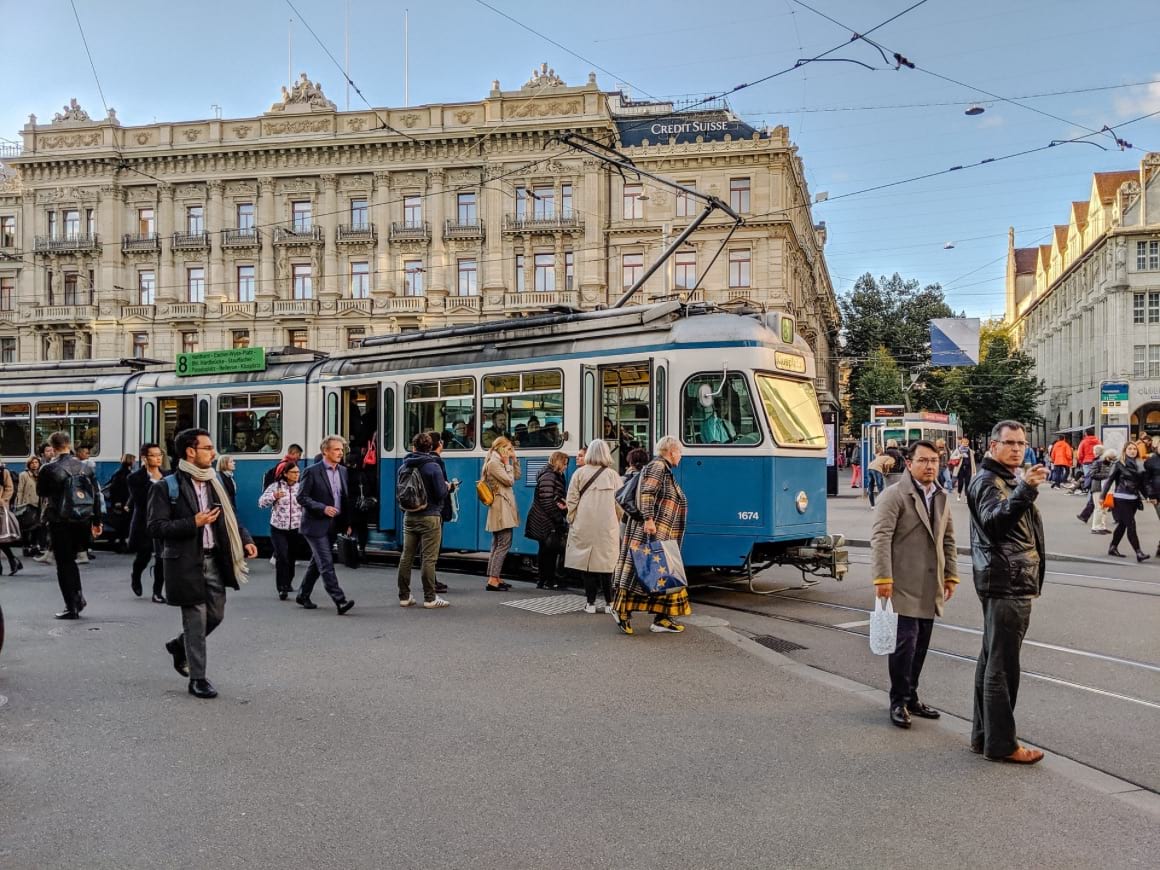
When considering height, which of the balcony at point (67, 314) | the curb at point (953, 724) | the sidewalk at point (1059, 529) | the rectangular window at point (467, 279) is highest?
the rectangular window at point (467, 279)

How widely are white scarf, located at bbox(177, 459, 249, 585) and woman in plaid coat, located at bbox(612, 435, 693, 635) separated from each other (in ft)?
10.7

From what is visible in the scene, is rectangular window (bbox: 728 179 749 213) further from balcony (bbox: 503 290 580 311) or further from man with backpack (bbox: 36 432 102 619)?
man with backpack (bbox: 36 432 102 619)

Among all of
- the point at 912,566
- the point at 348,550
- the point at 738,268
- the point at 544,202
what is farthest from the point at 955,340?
the point at 912,566

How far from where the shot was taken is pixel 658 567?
332 inches

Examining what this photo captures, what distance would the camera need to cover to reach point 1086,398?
6225cm

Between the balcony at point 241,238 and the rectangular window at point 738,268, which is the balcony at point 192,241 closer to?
the balcony at point 241,238

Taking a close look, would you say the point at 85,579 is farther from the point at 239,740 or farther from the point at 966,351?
the point at 966,351

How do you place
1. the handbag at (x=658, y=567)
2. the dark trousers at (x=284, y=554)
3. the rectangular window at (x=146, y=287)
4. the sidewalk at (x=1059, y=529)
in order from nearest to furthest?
the handbag at (x=658, y=567), the dark trousers at (x=284, y=554), the sidewalk at (x=1059, y=529), the rectangular window at (x=146, y=287)

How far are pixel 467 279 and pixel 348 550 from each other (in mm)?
37618

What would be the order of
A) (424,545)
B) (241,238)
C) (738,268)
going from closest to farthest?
(424,545)
(738,268)
(241,238)

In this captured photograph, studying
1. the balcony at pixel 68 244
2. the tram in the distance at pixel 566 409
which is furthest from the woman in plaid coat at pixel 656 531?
the balcony at pixel 68 244

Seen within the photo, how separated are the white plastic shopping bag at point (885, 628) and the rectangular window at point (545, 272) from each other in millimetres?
43855

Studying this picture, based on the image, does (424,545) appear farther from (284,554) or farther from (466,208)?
(466,208)

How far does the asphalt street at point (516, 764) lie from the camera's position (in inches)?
162
